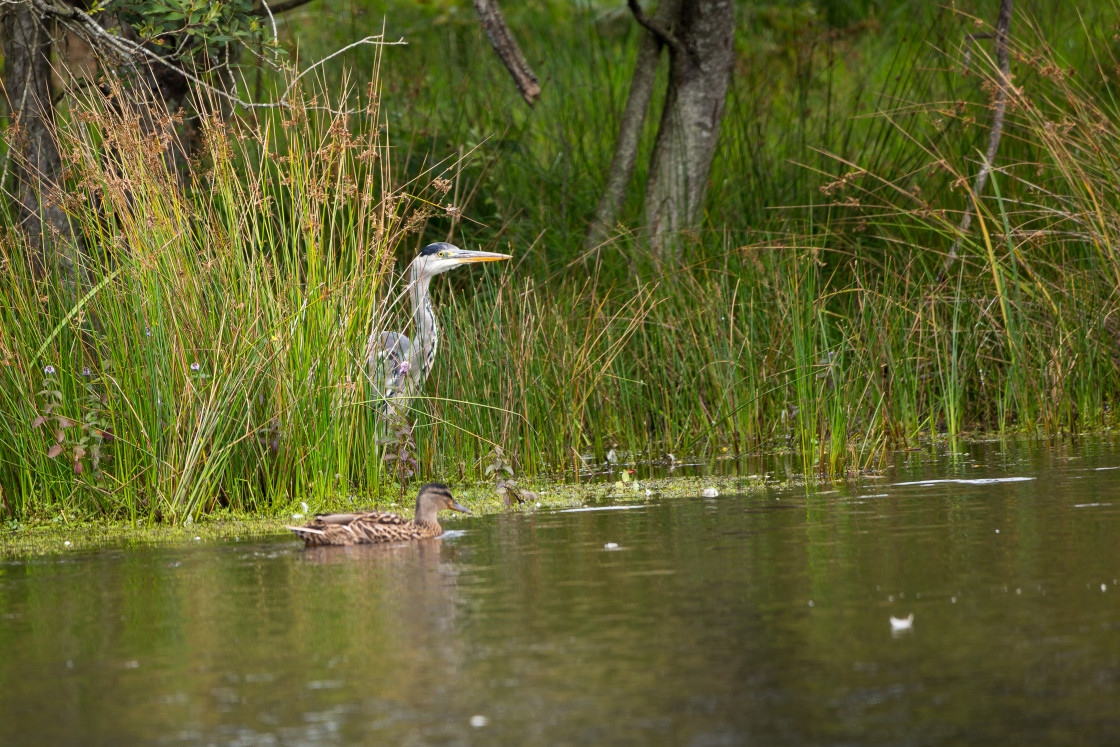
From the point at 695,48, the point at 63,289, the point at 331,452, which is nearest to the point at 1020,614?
the point at 331,452

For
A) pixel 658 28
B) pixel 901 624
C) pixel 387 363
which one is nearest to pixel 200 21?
pixel 387 363

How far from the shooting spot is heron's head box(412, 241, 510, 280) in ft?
28.2

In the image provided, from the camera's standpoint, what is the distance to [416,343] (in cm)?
789

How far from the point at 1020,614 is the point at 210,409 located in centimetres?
352

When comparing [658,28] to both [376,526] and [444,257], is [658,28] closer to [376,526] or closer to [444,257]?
[444,257]

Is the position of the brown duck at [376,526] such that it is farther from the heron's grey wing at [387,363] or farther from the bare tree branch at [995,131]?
the bare tree branch at [995,131]

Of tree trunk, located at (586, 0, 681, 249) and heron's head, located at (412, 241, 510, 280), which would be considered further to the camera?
tree trunk, located at (586, 0, 681, 249)

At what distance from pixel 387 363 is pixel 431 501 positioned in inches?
60.5

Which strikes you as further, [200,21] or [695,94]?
[695,94]

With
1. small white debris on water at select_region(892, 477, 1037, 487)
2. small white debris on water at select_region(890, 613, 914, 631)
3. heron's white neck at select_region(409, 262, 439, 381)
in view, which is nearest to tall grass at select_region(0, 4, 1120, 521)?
heron's white neck at select_region(409, 262, 439, 381)

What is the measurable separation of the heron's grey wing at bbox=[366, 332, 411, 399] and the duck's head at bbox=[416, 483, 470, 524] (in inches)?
41.6

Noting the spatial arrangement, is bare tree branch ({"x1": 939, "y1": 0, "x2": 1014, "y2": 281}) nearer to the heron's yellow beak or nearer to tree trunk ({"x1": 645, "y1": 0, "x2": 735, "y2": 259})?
tree trunk ({"x1": 645, "y1": 0, "x2": 735, "y2": 259})

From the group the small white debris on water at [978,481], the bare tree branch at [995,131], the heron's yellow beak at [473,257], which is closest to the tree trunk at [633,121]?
the heron's yellow beak at [473,257]

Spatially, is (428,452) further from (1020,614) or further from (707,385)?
(1020,614)
